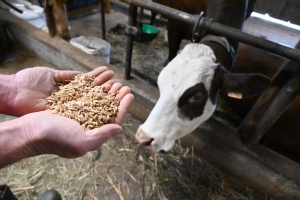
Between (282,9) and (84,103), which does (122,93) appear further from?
(282,9)

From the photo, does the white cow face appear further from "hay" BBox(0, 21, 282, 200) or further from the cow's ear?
"hay" BBox(0, 21, 282, 200)

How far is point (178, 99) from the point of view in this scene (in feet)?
4.49

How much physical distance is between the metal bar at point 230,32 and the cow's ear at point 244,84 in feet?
0.63

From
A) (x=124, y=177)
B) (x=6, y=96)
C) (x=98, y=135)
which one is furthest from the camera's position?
(x=124, y=177)

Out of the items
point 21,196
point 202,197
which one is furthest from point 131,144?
point 21,196

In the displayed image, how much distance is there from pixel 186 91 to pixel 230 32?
502 mm

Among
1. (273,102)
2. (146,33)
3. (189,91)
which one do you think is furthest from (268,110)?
(146,33)

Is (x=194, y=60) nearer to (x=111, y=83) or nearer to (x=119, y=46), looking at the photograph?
(x=111, y=83)

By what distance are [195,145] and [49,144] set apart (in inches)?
55.1

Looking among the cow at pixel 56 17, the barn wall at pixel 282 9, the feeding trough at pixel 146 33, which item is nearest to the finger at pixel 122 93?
the cow at pixel 56 17

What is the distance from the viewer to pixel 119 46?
11.3 ft

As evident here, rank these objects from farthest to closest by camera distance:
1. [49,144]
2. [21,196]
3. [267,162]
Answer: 1. [267,162]
2. [21,196]
3. [49,144]

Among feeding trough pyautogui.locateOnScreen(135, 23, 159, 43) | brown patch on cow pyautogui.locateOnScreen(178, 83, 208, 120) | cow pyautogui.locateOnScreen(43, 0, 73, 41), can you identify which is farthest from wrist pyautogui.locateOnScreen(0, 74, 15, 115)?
feeding trough pyautogui.locateOnScreen(135, 23, 159, 43)

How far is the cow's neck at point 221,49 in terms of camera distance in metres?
1.58
